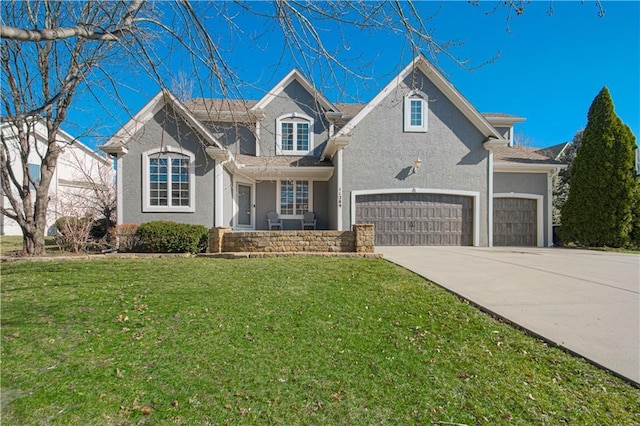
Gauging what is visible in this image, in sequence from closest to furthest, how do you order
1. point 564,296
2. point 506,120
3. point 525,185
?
point 564,296 → point 525,185 → point 506,120

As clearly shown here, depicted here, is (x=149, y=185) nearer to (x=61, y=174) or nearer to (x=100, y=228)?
(x=100, y=228)

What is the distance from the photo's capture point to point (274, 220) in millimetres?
14562

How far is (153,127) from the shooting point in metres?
11.1

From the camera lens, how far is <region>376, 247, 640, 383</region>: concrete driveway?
3.27 metres

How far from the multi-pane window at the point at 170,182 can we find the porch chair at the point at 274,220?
4.14 meters

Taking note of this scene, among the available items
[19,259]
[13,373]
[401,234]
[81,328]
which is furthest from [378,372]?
[19,259]

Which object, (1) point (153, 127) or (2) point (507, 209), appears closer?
(1) point (153, 127)

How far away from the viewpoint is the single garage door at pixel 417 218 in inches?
487

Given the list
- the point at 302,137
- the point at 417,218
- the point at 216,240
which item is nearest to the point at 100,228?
the point at 216,240

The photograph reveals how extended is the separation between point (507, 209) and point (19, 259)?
18.7 metres

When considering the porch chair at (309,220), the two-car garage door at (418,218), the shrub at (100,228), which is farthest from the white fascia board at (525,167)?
the shrub at (100,228)

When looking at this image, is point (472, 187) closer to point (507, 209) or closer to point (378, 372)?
point (507, 209)

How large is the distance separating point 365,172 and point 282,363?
33.3 feet

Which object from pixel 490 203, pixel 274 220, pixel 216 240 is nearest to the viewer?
pixel 216 240
